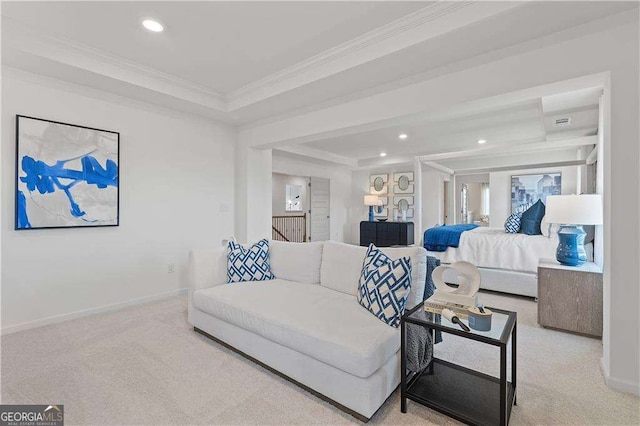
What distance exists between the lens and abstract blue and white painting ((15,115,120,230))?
284cm

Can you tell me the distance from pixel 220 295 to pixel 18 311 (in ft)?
6.46

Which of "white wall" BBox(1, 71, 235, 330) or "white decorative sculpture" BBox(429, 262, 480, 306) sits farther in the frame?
"white wall" BBox(1, 71, 235, 330)

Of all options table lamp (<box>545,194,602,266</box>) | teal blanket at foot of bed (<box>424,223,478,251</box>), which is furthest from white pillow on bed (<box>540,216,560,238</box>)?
teal blanket at foot of bed (<box>424,223,478,251</box>)

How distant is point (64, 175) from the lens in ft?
10.00

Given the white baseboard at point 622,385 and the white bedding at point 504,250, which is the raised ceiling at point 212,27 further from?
the white bedding at point 504,250

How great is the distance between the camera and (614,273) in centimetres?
199

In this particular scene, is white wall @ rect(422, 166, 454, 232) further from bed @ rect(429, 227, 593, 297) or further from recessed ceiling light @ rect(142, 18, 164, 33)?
recessed ceiling light @ rect(142, 18, 164, 33)

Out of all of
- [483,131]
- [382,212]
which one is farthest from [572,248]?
[382,212]

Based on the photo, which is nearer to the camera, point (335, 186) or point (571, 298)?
point (571, 298)

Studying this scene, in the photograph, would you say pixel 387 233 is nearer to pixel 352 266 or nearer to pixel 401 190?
pixel 401 190

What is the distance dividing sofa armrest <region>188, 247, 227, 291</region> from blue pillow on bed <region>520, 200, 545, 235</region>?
3954 mm

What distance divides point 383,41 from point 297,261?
201 cm

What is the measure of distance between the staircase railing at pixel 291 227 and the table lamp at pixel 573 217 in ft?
20.8

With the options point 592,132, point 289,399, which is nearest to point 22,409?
point 289,399
